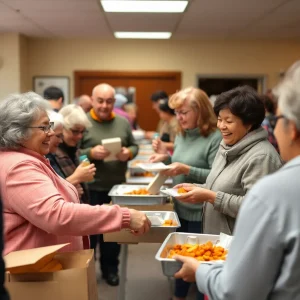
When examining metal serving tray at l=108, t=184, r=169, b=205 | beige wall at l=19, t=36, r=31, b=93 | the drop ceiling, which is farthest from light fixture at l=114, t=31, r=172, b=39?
metal serving tray at l=108, t=184, r=169, b=205

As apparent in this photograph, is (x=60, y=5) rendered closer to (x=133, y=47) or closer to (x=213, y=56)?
(x=133, y=47)

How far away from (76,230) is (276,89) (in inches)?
32.9

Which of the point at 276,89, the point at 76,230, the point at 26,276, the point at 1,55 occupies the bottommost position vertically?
the point at 26,276

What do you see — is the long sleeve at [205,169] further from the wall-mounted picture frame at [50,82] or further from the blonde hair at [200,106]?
the wall-mounted picture frame at [50,82]

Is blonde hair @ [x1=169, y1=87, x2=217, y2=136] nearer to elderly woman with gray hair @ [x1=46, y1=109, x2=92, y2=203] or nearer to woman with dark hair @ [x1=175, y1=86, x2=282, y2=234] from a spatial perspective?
woman with dark hair @ [x1=175, y1=86, x2=282, y2=234]

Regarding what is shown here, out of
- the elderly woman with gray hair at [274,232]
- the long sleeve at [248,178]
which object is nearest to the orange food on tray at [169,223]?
the long sleeve at [248,178]

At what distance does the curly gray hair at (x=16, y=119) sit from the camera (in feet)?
5.23

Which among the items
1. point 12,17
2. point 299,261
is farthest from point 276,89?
point 12,17

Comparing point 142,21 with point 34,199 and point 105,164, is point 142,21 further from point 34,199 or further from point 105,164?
point 34,199

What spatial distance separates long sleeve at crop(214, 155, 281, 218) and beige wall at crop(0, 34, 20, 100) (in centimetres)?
504

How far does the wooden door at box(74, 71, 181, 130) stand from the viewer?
693cm

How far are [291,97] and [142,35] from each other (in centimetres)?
552

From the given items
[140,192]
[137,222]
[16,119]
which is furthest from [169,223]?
[16,119]

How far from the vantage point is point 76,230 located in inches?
59.1
